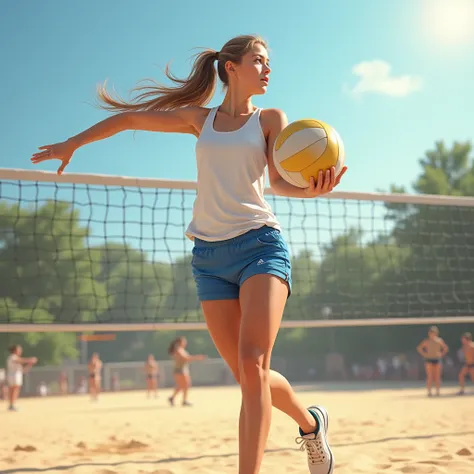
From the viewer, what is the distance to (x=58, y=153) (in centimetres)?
355

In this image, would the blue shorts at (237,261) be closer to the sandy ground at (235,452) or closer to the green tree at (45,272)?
the sandy ground at (235,452)

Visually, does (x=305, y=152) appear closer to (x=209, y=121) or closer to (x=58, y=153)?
(x=209, y=121)

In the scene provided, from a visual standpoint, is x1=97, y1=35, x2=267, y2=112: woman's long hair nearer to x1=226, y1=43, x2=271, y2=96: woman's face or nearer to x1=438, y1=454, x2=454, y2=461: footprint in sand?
x1=226, y1=43, x2=271, y2=96: woman's face

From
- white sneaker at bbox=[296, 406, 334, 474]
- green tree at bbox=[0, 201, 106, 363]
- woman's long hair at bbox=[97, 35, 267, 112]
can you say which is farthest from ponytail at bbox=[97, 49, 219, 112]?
green tree at bbox=[0, 201, 106, 363]

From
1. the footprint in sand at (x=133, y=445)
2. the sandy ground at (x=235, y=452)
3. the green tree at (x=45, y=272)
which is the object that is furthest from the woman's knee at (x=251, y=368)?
the green tree at (x=45, y=272)

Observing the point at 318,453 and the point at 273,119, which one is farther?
the point at 318,453

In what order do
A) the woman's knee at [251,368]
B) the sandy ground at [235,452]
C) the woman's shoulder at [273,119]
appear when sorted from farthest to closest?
the sandy ground at [235,452]
the woman's shoulder at [273,119]
the woman's knee at [251,368]

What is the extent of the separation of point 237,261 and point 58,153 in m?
1.13

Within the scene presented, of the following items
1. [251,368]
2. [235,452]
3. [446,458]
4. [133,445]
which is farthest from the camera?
[133,445]

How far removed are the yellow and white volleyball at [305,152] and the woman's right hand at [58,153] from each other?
1090 millimetres

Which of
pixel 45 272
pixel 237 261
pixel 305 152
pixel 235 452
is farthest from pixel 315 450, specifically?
pixel 45 272

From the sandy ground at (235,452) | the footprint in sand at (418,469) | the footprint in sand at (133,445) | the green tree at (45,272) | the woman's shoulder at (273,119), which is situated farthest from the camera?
the green tree at (45,272)

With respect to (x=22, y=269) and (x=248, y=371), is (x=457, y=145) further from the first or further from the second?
(x=248, y=371)

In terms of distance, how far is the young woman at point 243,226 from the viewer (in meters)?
2.96
